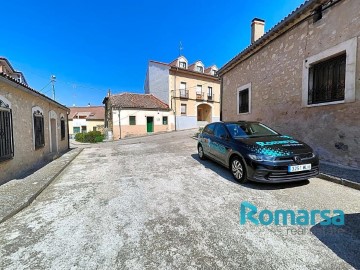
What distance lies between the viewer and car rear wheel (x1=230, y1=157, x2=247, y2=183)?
4.29 meters

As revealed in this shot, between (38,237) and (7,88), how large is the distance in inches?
186

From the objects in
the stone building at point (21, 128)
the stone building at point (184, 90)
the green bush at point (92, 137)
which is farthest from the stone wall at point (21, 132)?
the stone building at point (184, 90)

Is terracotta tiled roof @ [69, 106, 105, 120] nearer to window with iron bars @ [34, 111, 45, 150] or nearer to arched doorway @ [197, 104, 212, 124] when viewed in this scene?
arched doorway @ [197, 104, 212, 124]

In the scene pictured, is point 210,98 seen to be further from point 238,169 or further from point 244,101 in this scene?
point 238,169

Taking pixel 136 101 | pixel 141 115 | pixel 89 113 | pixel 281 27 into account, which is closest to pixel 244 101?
pixel 281 27

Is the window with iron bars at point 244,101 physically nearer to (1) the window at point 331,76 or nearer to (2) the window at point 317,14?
(1) the window at point 331,76

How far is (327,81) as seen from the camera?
237 inches

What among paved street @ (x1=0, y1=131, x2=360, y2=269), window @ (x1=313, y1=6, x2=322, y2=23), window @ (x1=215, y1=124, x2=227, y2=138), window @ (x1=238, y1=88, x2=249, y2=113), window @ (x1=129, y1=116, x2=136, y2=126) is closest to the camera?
paved street @ (x1=0, y1=131, x2=360, y2=269)

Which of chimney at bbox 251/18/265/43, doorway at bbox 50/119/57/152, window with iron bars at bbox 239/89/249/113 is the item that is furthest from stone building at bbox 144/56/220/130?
doorway at bbox 50/119/57/152

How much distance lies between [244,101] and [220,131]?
19.3ft

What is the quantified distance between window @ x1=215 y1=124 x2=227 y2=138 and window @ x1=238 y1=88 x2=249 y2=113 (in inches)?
201

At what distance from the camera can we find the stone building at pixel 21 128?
490 cm

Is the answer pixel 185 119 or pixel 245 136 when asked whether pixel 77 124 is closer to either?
pixel 185 119

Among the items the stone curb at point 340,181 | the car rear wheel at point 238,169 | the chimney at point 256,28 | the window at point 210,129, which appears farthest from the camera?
the chimney at point 256,28
